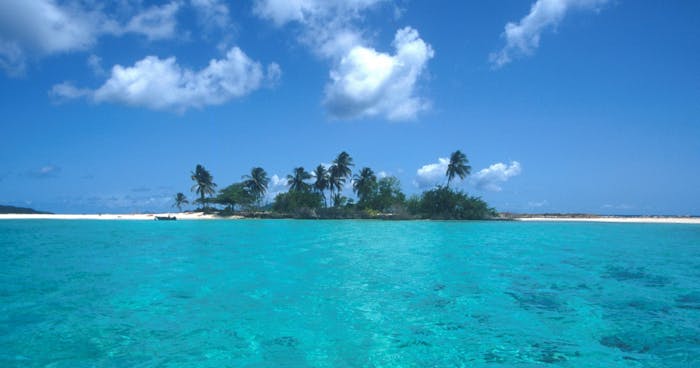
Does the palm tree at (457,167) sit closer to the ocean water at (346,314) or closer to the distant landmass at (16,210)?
the ocean water at (346,314)

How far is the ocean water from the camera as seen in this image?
6230 millimetres

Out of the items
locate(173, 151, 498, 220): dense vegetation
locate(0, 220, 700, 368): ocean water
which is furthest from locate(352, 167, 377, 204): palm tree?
locate(0, 220, 700, 368): ocean water

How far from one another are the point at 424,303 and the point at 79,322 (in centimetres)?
746

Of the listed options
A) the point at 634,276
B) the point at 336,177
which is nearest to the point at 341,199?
the point at 336,177

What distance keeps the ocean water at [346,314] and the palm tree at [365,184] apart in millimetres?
60877

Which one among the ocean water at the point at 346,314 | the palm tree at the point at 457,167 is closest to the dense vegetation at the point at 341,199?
the palm tree at the point at 457,167

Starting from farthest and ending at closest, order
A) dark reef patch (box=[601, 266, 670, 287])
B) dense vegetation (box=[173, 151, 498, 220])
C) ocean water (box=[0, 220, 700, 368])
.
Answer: dense vegetation (box=[173, 151, 498, 220]), dark reef patch (box=[601, 266, 670, 287]), ocean water (box=[0, 220, 700, 368])

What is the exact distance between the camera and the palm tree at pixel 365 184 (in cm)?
7738

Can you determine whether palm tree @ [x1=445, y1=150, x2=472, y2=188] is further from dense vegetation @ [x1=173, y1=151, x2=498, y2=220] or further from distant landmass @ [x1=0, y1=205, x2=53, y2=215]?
distant landmass @ [x1=0, y1=205, x2=53, y2=215]

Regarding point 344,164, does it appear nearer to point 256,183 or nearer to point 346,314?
point 256,183

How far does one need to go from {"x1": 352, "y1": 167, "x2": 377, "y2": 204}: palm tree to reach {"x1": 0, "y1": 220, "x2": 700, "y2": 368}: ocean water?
60877mm

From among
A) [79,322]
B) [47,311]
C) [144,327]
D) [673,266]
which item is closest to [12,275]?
[47,311]

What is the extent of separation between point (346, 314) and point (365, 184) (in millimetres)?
70165

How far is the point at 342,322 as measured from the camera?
26.1 feet
